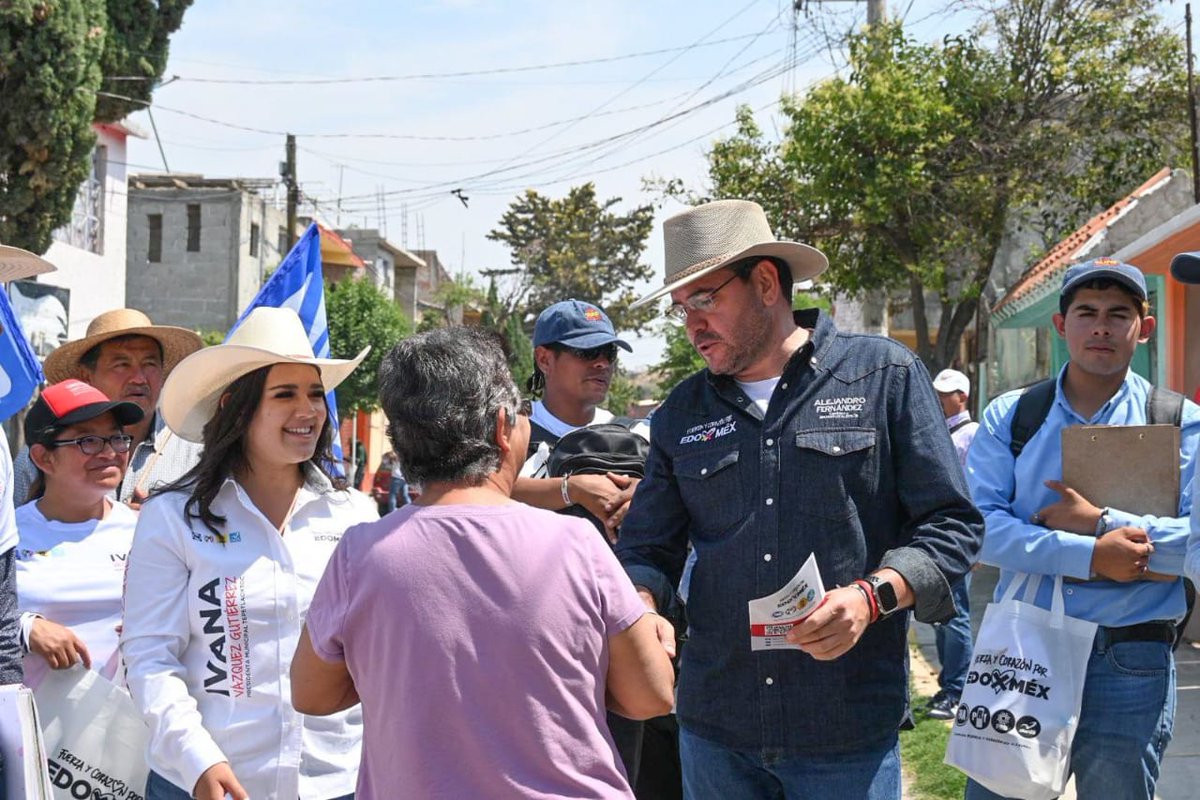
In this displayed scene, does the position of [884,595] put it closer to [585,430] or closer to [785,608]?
[785,608]

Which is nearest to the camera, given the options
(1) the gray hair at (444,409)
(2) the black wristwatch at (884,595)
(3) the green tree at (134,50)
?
(1) the gray hair at (444,409)

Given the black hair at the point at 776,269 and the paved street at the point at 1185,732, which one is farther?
the paved street at the point at 1185,732

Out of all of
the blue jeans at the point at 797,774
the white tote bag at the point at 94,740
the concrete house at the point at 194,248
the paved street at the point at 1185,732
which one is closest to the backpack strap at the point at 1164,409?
the blue jeans at the point at 797,774

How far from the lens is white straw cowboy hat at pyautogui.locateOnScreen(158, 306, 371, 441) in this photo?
388 cm

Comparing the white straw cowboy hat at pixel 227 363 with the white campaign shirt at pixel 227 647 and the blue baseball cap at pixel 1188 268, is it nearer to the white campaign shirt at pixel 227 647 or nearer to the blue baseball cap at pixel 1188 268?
the white campaign shirt at pixel 227 647

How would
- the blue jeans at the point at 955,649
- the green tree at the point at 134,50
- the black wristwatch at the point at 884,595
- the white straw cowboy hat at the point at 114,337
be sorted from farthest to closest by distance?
the green tree at the point at 134,50 < the blue jeans at the point at 955,649 < the white straw cowboy hat at the point at 114,337 < the black wristwatch at the point at 884,595

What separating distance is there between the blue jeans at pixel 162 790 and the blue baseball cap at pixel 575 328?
2258 millimetres

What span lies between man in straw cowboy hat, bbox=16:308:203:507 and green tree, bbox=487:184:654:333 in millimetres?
55221

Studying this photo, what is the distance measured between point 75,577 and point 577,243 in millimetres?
58168

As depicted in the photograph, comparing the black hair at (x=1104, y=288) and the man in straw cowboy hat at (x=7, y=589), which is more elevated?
the black hair at (x=1104, y=288)

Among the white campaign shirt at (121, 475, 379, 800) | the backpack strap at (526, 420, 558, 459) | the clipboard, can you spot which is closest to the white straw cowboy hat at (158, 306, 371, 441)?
the white campaign shirt at (121, 475, 379, 800)

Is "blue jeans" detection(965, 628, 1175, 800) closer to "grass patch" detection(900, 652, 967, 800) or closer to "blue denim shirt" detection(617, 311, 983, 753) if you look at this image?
"blue denim shirt" detection(617, 311, 983, 753)

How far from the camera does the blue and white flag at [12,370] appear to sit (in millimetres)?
4383

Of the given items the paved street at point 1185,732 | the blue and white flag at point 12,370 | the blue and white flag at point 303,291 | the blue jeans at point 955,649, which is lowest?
the paved street at point 1185,732
